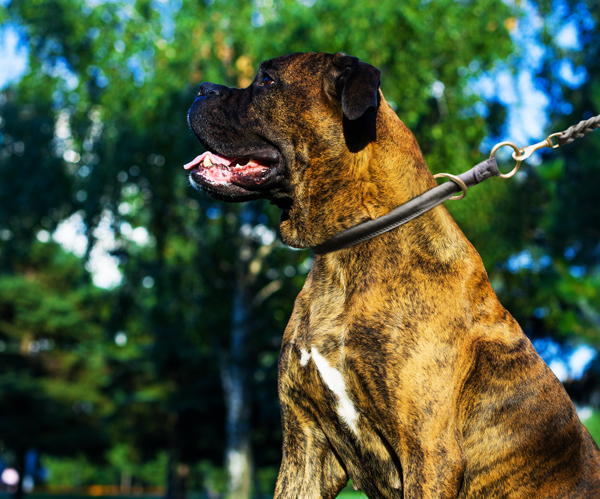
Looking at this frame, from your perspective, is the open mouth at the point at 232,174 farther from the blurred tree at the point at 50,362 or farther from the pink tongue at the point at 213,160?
the blurred tree at the point at 50,362

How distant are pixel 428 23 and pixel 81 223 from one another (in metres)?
10.7

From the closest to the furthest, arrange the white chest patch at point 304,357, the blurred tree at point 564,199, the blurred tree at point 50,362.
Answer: the white chest patch at point 304,357, the blurred tree at point 564,199, the blurred tree at point 50,362

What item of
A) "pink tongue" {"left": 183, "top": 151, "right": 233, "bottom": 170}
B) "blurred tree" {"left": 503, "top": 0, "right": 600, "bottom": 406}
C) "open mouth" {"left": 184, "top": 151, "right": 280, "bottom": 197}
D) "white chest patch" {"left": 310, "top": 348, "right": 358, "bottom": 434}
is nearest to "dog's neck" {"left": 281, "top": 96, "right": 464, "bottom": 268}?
"open mouth" {"left": 184, "top": 151, "right": 280, "bottom": 197}

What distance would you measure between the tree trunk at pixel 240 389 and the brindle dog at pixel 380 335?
48.0 ft

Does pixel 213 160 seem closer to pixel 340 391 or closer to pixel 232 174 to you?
pixel 232 174

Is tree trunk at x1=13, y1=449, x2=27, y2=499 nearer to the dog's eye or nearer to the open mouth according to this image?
the open mouth

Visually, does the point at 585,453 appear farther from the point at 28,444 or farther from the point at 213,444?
the point at 28,444

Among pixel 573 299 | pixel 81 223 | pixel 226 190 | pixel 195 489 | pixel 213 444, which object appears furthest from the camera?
pixel 195 489

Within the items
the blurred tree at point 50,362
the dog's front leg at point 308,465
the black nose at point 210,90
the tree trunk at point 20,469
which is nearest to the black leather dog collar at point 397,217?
the dog's front leg at point 308,465

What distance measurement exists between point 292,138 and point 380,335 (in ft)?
3.12

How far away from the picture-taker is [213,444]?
26.1 metres

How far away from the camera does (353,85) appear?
8.25 feet

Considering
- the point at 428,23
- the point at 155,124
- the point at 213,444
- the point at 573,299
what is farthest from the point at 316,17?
the point at 213,444

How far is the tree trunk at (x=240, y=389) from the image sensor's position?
54.1 feet
